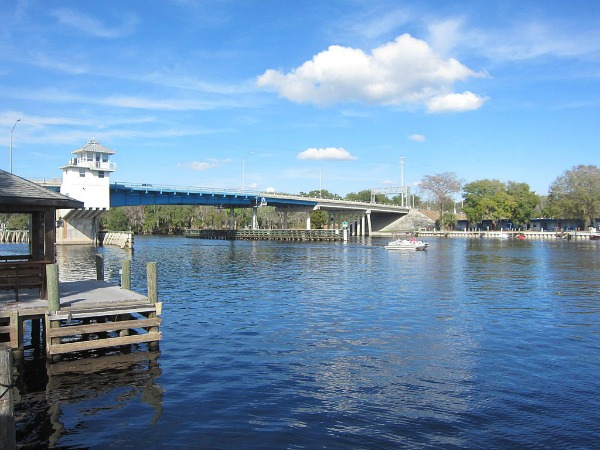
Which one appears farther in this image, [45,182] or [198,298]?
[45,182]

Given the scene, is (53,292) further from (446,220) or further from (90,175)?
(446,220)

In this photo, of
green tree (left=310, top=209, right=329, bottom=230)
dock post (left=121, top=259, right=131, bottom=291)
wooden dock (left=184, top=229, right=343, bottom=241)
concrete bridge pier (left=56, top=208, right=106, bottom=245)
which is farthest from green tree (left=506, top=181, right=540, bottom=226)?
dock post (left=121, top=259, right=131, bottom=291)

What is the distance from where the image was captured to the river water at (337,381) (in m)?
10.6

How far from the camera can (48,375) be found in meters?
14.3

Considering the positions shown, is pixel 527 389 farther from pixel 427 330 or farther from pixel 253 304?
pixel 253 304

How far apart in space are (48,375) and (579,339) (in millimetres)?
17578

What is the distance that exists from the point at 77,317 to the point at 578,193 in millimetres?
137714

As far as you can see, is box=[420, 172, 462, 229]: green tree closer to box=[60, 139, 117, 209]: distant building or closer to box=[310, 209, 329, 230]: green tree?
box=[310, 209, 329, 230]: green tree

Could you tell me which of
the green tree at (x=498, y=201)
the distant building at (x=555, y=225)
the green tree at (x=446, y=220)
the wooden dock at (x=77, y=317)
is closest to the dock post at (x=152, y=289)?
the wooden dock at (x=77, y=317)

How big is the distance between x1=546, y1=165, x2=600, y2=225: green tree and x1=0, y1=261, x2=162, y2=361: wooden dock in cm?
13450

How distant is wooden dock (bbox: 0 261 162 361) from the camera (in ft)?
48.1

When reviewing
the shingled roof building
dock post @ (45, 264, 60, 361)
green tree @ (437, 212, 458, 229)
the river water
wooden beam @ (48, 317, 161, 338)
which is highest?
green tree @ (437, 212, 458, 229)

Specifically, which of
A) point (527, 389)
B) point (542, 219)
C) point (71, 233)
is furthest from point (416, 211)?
point (527, 389)

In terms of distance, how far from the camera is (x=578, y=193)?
12962 cm
